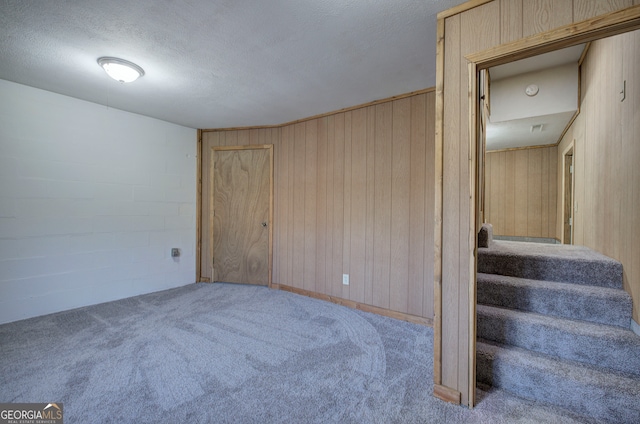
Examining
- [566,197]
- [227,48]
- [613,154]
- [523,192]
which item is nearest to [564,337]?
[613,154]

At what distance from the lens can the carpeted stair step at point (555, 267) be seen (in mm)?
2027

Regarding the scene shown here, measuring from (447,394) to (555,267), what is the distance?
143cm

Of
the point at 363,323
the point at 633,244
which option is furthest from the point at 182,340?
the point at 633,244

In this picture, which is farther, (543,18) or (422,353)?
(422,353)

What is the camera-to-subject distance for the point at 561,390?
1.54 meters

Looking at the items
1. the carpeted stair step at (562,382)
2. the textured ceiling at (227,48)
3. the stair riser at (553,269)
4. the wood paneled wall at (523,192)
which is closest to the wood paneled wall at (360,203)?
the textured ceiling at (227,48)

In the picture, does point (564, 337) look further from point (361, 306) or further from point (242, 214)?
point (242, 214)

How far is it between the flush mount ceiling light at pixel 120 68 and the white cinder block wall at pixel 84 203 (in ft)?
4.08

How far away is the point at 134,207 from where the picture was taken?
140 inches

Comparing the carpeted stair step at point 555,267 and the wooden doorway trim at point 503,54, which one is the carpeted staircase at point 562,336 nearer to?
the carpeted stair step at point 555,267

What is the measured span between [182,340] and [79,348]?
0.77 m

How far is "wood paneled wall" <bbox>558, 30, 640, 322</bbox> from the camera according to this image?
1.84 m

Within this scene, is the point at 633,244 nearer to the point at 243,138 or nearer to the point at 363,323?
the point at 363,323

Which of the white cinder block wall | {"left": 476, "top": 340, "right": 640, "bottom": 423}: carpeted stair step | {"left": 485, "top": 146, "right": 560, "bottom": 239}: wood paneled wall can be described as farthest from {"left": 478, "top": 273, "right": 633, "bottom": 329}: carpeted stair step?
{"left": 485, "top": 146, "right": 560, "bottom": 239}: wood paneled wall
